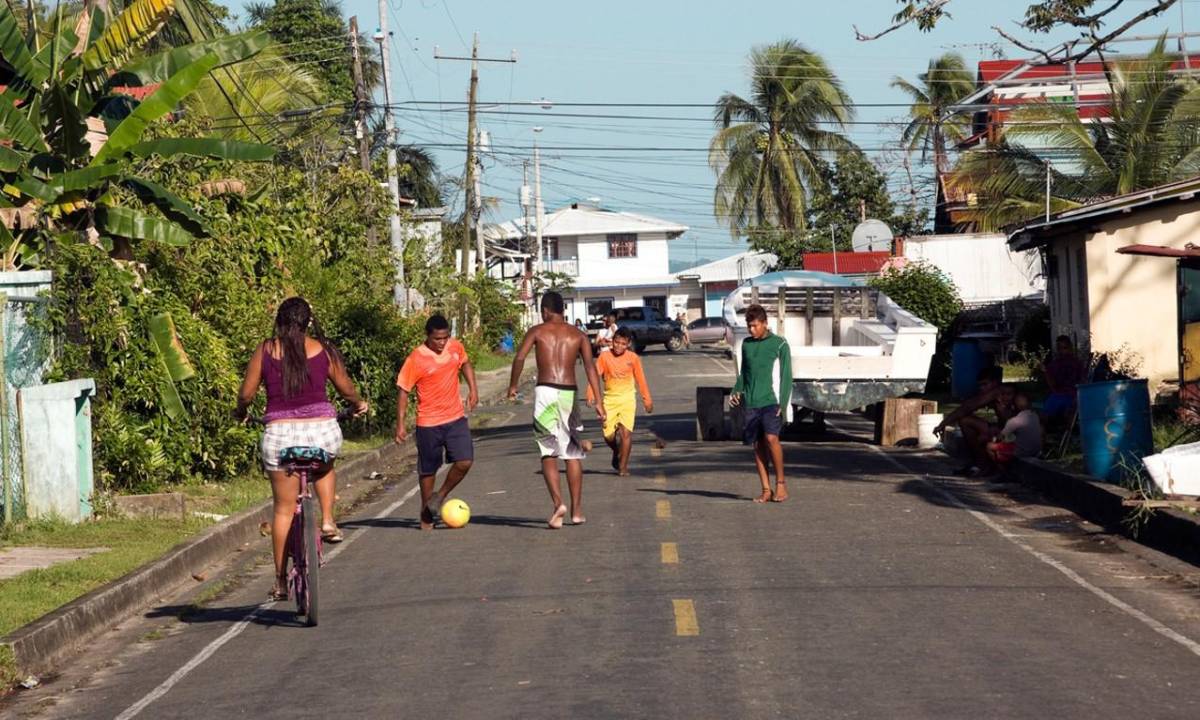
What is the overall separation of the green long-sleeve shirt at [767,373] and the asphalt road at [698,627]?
42.3 inches

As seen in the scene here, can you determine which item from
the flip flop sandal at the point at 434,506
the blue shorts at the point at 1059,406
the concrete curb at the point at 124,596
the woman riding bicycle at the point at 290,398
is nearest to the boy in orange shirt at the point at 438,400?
the flip flop sandal at the point at 434,506

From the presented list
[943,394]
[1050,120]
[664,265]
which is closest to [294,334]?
[943,394]

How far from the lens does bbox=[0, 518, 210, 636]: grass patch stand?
10.2 metres

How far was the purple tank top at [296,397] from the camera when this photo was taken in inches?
392

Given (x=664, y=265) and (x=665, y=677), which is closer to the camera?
(x=665, y=677)

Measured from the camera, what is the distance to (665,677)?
313 inches

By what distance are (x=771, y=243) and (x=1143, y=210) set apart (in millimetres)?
43235

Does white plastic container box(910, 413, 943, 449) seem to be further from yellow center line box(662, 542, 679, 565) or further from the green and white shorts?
yellow center line box(662, 542, 679, 565)

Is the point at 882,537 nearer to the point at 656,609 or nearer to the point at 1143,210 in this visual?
A: the point at 656,609

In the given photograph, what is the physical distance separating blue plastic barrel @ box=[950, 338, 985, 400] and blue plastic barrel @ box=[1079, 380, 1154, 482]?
13.2 meters

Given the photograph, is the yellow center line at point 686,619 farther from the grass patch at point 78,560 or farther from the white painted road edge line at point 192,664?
the grass patch at point 78,560

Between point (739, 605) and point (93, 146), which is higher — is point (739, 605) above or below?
below

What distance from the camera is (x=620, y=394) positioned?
18.4 metres

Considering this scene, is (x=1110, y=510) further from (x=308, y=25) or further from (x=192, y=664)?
(x=308, y=25)
